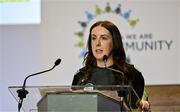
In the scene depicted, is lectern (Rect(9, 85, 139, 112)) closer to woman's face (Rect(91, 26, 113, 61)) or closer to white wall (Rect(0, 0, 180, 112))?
woman's face (Rect(91, 26, 113, 61))

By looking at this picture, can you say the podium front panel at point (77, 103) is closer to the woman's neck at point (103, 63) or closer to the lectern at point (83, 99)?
the lectern at point (83, 99)

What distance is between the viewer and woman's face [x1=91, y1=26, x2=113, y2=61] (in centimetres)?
247

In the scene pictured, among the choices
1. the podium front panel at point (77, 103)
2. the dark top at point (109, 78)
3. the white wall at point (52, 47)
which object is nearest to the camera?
the podium front panel at point (77, 103)

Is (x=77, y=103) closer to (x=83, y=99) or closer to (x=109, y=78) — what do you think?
(x=83, y=99)

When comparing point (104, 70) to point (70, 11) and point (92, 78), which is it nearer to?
point (92, 78)

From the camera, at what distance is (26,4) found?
4.05m

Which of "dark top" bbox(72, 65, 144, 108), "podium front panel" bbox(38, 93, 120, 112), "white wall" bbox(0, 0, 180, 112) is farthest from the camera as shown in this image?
"white wall" bbox(0, 0, 180, 112)

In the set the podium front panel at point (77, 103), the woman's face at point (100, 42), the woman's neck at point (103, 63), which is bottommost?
the podium front panel at point (77, 103)

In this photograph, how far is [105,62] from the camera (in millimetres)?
2451

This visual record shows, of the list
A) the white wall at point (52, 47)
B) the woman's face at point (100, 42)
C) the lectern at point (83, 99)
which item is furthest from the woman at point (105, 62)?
the white wall at point (52, 47)

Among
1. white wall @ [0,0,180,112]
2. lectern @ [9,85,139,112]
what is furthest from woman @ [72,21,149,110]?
white wall @ [0,0,180,112]

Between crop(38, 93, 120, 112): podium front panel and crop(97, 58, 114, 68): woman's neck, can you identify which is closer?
crop(38, 93, 120, 112): podium front panel

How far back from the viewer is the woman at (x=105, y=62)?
2418 millimetres

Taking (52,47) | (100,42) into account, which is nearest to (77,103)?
(100,42)
